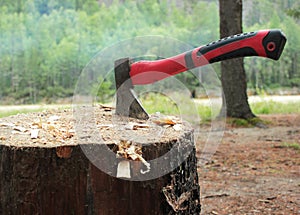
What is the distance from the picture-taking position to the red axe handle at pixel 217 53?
114 centimetres

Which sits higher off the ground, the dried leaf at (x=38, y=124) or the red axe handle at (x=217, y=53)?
the red axe handle at (x=217, y=53)

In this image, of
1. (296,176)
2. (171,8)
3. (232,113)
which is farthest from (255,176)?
(171,8)

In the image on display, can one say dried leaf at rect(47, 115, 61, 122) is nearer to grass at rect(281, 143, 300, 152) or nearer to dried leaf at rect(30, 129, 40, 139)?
dried leaf at rect(30, 129, 40, 139)

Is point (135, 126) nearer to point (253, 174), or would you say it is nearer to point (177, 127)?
point (177, 127)

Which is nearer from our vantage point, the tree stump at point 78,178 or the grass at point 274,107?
the tree stump at point 78,178

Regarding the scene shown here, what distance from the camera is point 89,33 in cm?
817

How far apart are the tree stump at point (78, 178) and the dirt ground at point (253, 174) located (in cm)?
82

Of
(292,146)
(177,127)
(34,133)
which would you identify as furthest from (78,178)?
(292,146)

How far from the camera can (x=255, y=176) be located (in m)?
2.45

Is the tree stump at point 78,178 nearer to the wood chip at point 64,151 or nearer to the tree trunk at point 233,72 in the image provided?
the wood chip at point 64,151

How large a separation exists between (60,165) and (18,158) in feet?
0.38

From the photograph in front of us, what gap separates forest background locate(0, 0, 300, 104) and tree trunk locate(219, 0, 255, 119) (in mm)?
2304

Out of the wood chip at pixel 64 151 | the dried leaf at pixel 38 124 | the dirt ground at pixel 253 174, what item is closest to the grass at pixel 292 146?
the dirt ground at pixel 253 174

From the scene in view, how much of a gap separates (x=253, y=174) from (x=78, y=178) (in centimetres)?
165
